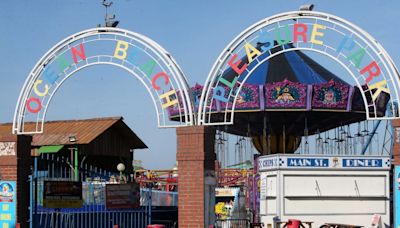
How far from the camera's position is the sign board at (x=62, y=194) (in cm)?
1644

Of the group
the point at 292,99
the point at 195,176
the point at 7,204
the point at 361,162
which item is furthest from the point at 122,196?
the point at 292,99

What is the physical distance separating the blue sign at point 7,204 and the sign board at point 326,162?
6.53 meters

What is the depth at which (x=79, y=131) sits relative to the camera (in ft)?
96.6

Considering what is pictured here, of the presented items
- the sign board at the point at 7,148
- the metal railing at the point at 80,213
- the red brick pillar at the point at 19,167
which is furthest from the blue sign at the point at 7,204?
the sign board at the point at 7,148

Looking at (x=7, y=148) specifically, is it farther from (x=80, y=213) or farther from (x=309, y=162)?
(x=309, y=162)

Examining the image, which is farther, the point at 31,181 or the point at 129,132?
the point at 129,132

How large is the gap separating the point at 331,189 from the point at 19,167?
7.76m

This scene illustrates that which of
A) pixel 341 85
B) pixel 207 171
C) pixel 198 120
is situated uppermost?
pixel 341 85

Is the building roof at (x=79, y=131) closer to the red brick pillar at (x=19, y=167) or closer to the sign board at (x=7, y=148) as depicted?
the sign board at (x=7, y=148)

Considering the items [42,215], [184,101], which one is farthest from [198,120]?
[42,215]

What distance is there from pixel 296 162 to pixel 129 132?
14799mm

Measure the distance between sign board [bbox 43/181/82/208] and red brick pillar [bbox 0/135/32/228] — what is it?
56cm

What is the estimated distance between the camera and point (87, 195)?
1897 centimetres

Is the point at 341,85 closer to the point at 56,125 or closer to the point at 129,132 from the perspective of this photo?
the point at 129,132
